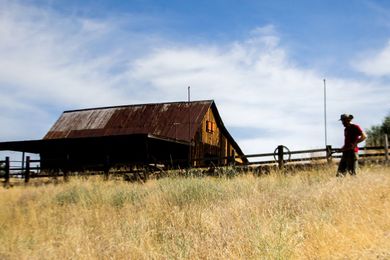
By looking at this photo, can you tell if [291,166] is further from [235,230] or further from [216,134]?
[216,134]

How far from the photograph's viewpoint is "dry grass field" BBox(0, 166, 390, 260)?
5.05m

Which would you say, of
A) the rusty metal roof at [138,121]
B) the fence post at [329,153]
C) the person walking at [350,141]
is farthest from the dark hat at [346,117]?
the rusty metal roof at [138,121]

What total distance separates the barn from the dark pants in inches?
540

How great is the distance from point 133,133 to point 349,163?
1780cm

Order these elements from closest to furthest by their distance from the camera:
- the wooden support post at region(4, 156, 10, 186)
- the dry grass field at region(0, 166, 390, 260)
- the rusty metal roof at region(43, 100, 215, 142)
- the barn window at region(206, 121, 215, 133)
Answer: the dry grass field at region(0, 166, 390, 260), the wooden support post at region(4, 156, 10, 186), the rusty metal roof at region(43, 100, 215, 142), the barn window at region(206, 121, 215, 133)

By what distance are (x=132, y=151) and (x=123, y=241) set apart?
1956 centimetres

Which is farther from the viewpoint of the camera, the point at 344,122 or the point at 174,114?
the point at 174,114

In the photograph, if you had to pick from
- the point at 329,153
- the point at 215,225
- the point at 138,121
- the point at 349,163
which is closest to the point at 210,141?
the point at 138,121

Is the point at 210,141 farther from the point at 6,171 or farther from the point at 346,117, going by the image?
the point at 346,117

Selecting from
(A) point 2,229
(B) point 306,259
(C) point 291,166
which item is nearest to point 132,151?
(C) point 291,166

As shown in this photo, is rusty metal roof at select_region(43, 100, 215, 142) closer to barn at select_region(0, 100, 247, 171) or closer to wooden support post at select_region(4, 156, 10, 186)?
barn at select_region(0, 100, 247, 171)

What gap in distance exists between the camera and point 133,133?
26.2 meters

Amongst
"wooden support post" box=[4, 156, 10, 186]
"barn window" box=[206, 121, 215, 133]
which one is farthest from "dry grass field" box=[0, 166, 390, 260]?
"barn window" box=[206, 121, 215, 133]

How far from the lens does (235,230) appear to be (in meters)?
6.08
